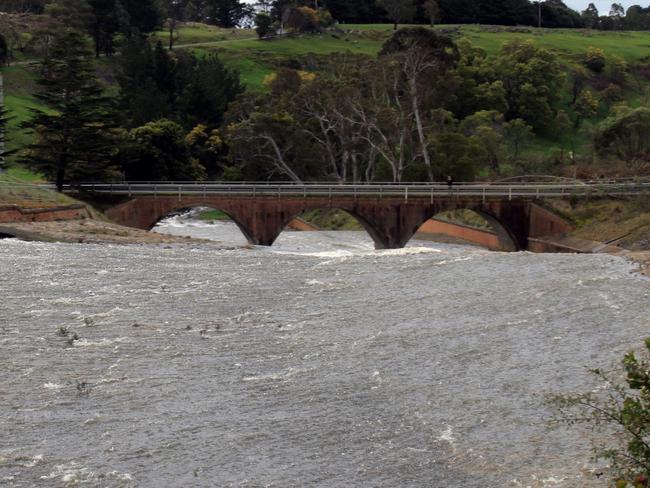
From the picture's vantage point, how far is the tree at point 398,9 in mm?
160750

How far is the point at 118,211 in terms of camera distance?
62.6 meters

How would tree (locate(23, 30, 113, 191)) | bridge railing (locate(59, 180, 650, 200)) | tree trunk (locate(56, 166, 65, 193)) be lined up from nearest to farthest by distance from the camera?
tree trunk (locate(56, 166, 65, 193))
tree (locate(23, 30, 113, 191))
bridge railing (locate(59, 180, 650, 200))

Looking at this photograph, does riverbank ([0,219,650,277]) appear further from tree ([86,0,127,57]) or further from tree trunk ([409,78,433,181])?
tree ([86,0,127,57])

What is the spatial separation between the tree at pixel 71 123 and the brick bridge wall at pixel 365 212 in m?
3.99

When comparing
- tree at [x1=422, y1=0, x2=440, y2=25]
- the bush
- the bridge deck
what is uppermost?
tree at [x1=422, y1=0, x2=440, y2=25]

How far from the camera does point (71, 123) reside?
62.3 m

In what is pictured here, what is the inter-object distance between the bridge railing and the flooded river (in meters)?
19.2

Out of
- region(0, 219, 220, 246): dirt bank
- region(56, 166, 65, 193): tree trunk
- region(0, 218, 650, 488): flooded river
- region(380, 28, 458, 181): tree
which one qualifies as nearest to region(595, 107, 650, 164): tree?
region(380, 28, 458, 181): tree

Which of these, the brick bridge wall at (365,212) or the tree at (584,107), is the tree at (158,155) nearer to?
the brick bridge wall at (365,212)

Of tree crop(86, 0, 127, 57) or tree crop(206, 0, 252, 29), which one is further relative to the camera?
tree crop(206, 0, 252, 29)

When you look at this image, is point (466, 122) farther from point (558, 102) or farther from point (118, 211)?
point (118, 211)

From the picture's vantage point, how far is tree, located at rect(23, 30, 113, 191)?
203ft

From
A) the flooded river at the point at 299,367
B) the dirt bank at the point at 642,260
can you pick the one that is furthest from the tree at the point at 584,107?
the flooded river at the point at 299,367

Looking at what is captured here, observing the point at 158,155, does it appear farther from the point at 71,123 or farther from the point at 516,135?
the point at 516,135
